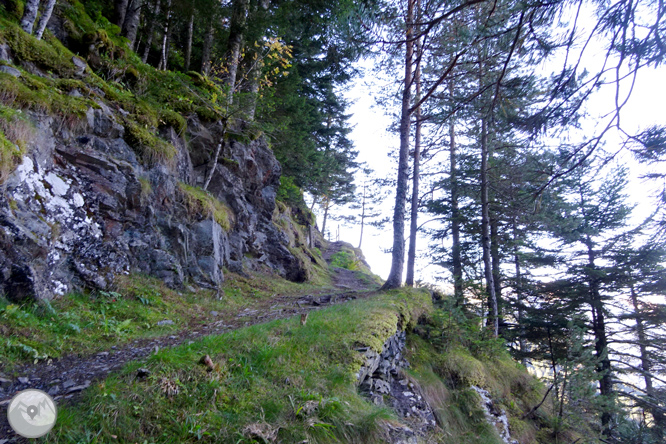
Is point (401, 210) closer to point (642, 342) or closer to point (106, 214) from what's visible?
point (106, 214)

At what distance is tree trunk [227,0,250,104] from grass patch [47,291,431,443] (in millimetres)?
10812

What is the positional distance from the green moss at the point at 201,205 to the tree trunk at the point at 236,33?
4.97m

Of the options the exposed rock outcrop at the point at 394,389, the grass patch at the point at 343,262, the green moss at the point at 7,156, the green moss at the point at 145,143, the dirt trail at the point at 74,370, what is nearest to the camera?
the dirt trail at the point at 74,370

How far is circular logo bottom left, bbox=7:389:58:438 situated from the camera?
2311 mm

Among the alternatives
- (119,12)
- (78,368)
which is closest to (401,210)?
(78,368)

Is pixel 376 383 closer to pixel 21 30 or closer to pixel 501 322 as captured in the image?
pixel 21 30

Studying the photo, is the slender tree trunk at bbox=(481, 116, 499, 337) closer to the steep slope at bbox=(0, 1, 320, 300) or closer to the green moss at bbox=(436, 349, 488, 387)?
the green moss at bbox=(436, 349, 488, 387)

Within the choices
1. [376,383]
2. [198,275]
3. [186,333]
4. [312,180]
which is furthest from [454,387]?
[312,180]

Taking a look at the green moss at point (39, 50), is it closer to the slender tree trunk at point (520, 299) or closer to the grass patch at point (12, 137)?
the grass patch at point (12, 137)

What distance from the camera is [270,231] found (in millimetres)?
14305

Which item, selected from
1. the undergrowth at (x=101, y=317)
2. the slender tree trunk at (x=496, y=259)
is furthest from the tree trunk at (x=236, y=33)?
the slender tree trunk at (x=496, y=259)

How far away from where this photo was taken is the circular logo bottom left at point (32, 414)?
2.31 metres

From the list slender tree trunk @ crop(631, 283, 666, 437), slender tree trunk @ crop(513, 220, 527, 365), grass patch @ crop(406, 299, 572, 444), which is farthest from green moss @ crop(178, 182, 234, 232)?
slender tree trunk @ crop(631, 283, 666, 437)

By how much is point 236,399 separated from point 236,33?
1329cm
